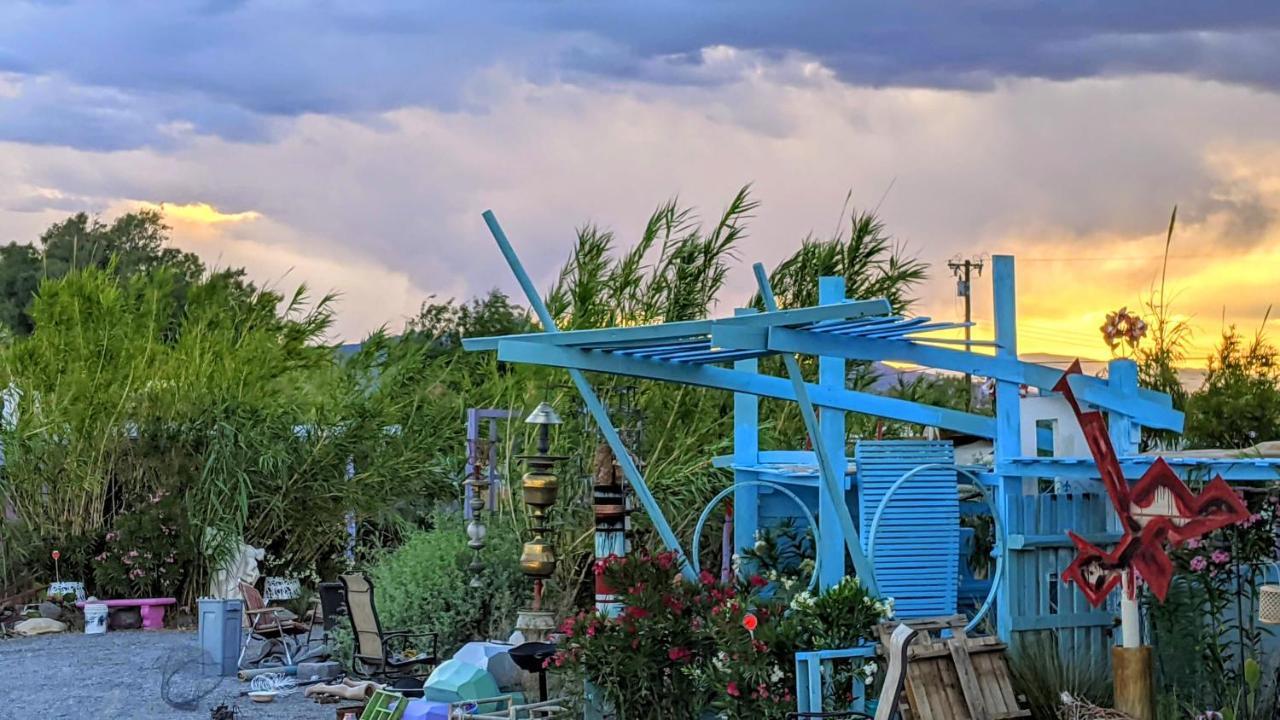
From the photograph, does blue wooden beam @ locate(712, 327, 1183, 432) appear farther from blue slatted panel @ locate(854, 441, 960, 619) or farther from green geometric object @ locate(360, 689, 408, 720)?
green geometric object @ locate(360, 689, 408, 720)

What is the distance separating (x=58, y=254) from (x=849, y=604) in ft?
122

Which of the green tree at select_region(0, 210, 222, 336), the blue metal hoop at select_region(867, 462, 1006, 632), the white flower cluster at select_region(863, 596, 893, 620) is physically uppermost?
the green tree at select_region(0, 210, 222, 336)

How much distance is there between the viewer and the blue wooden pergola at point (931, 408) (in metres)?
7.00

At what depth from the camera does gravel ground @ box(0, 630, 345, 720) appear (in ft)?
32.8

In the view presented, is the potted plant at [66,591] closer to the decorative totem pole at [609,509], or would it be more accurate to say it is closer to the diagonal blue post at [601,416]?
the decorative totem pole at [609,509]

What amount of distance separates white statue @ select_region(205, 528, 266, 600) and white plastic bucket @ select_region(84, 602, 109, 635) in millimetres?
1104

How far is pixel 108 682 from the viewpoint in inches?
457

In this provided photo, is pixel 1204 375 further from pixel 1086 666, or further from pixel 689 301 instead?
pixel 1086 666

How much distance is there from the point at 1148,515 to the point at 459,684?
3939 mm

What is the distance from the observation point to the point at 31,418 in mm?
16422

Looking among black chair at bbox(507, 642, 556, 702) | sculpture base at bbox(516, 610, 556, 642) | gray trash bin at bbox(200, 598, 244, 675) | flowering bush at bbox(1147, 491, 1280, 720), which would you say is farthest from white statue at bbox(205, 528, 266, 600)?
flowering bush at bbox(1147, 491, 1280, 720)

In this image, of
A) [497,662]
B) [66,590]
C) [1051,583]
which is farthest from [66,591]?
[1051,583]

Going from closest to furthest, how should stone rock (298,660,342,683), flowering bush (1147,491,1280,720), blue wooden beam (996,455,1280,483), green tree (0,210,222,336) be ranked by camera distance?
blue wooden beam (996,455,1280,483), flowering bush (1147,491,1280,720), stone rock (298,660,342,683), green tree (0,210,222,336)

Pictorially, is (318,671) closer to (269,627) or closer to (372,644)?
(372,644)
